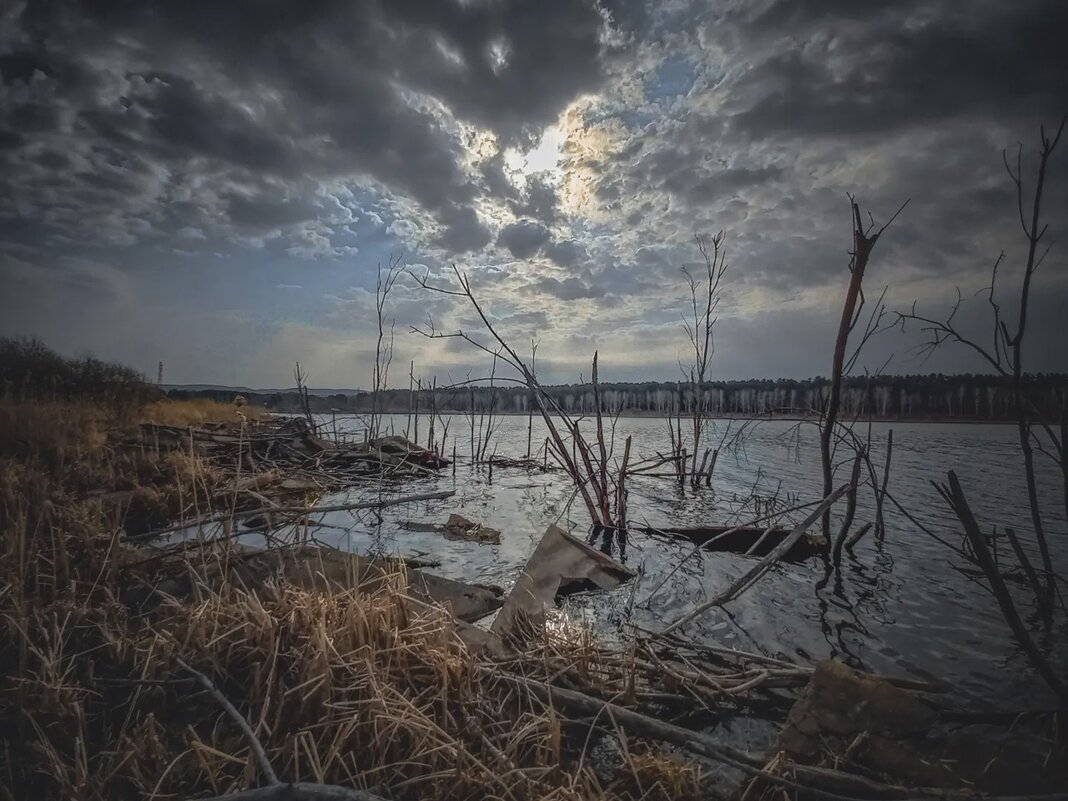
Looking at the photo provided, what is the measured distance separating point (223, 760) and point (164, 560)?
2.95 metres

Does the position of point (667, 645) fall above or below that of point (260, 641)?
below

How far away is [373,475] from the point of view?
46.1 ft

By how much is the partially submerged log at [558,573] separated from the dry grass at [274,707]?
112 cm

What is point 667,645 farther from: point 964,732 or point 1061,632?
point 1061,632

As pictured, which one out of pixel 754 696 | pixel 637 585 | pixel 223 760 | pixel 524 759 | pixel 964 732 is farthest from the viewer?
pixel 637 585

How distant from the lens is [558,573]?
513 cm

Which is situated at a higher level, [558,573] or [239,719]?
[239,719]

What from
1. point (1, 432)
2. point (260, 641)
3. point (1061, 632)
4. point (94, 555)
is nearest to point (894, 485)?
point (1061, 632)

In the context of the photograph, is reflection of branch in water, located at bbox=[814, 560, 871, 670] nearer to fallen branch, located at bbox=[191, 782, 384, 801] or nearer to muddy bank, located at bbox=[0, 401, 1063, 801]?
muddy bank, located at bbox=[0, 401, 1063, 801]

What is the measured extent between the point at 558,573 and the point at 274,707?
3.20m

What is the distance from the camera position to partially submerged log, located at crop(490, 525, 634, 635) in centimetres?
429

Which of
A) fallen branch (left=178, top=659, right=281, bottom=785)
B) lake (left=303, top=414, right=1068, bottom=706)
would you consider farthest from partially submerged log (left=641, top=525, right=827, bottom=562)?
fallen branch (left=178, top=659, right=281, bottom=785)

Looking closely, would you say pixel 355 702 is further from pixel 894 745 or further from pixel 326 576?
pixel 894 745

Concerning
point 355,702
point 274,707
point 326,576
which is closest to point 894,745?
point 355,702
